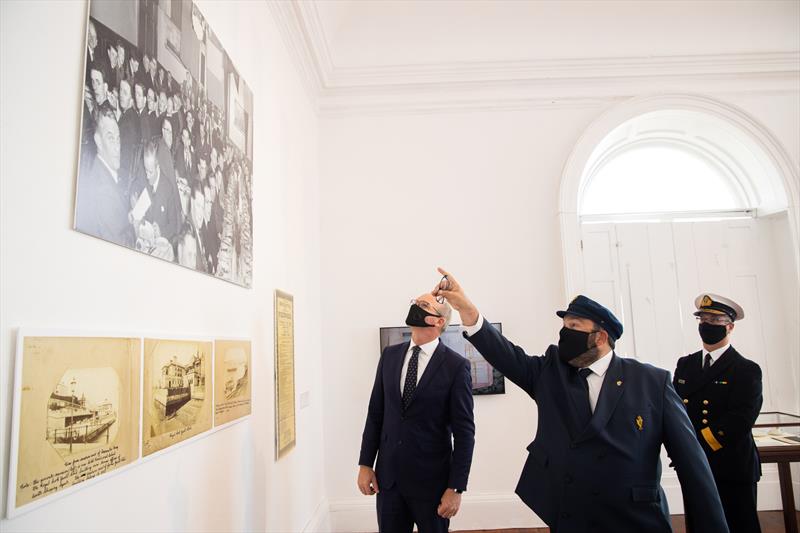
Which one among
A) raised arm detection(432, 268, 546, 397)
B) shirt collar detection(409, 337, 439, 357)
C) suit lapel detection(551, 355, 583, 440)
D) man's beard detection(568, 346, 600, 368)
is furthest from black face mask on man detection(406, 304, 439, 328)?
man's beard detection(568, 346, 600, 368)

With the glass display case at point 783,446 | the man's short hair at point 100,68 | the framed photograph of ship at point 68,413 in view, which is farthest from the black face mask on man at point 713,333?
the man's short hair at point 100,68

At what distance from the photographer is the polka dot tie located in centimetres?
310

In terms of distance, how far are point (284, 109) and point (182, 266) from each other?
233 centimetres

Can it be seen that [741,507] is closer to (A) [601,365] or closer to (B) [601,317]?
(A) [601,365]

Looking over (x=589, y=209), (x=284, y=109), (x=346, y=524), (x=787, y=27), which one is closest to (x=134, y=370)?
(x=284, y=109)

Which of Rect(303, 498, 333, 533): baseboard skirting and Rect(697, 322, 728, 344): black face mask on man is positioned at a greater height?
Rect(697, 322, 728, 344): black face mask on man

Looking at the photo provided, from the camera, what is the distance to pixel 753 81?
18.4 feet

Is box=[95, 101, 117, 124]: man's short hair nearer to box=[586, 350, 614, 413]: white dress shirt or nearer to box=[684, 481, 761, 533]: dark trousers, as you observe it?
box=[586, 350, 614, 413]: white dress shirt

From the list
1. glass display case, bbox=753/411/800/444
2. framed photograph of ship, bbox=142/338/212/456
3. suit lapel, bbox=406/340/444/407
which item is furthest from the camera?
glass display case, bbox=753/411/800/444

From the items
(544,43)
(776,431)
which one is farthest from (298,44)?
(776,431)

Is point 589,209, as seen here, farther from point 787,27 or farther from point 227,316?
point 227,316

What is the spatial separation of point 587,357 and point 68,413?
81.7 inches

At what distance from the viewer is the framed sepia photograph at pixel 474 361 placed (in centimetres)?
519

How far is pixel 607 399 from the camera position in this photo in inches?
92.0
